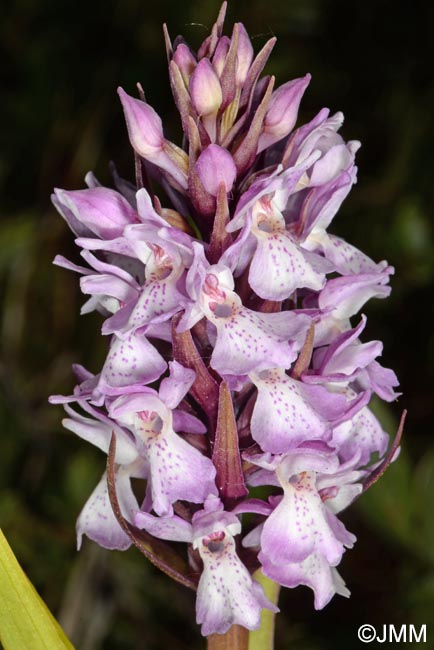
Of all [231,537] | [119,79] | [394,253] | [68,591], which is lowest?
[68,591]

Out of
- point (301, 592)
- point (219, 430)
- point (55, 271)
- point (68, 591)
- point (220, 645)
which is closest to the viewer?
point (219, 430)

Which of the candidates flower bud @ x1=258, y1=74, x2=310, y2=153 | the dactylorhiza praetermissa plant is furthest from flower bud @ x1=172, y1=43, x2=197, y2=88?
flower bud @ x1=258, y1=74, x2=310, y2=153

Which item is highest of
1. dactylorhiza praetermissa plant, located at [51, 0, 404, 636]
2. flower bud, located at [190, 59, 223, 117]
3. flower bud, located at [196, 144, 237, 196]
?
flower bud, located at [190, 59, 223, 117]

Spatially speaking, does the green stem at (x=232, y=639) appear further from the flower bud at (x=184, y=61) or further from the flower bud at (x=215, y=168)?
the flower bud at (x=184, y=61)

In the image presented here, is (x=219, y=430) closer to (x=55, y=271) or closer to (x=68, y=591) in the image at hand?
(x=68, y=591)

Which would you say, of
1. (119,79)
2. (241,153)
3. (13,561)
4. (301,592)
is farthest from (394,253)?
(13,561)

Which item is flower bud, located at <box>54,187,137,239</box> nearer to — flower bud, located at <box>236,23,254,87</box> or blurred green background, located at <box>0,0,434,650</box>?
flower bud, located at <box>236,23,254,87</box>
